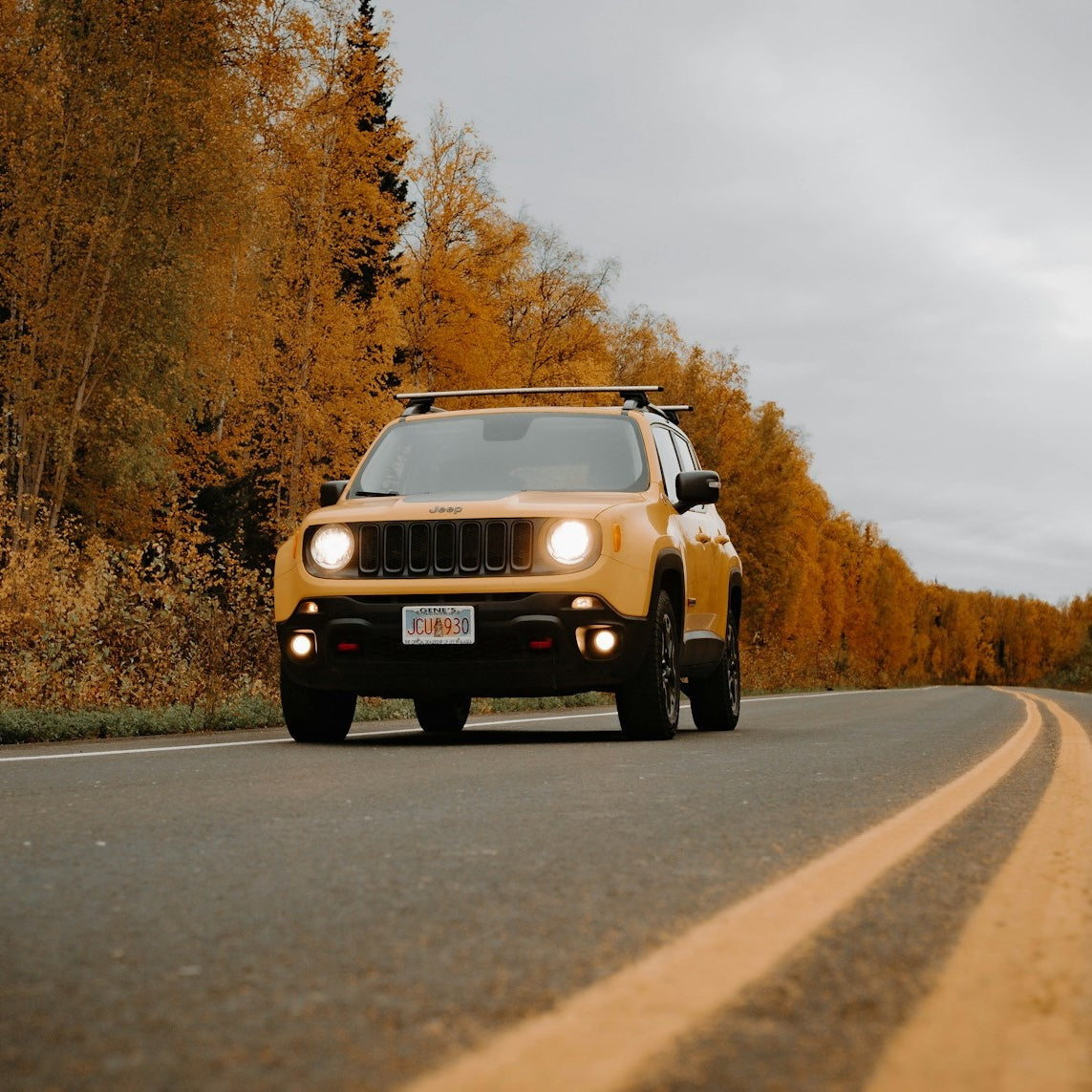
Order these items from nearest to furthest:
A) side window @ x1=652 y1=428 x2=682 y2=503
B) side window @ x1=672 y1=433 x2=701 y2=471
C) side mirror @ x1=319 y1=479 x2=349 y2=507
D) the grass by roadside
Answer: side mirror @ x1=319 y1=479 x2=349 y2=507 → the grass by roadside → side window @ x1=652 y1=428 x2=682 y2=503 → side window @ x1=672 y1=433 x2=701 y2=471

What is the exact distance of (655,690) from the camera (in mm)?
9703

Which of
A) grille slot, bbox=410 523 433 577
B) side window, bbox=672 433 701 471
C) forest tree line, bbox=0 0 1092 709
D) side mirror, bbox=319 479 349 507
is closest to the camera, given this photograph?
grille slot, bbox=410 523 433 577

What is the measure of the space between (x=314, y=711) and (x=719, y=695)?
3.59m

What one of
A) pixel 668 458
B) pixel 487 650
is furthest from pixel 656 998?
pixel 668 458

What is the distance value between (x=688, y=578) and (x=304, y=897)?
706 cm

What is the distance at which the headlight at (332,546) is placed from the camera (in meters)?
9.61

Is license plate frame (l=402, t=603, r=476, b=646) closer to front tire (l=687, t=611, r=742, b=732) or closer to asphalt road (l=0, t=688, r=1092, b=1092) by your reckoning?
asphalt road (l=0, t=688, r=1092, b=1092)

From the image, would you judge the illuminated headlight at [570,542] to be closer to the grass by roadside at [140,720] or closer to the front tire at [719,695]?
the front tire at [719,695]

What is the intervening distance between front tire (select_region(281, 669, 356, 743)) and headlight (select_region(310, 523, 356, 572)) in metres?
0.75

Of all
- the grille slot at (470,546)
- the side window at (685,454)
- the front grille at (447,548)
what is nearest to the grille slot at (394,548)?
the front grille at (447,548)

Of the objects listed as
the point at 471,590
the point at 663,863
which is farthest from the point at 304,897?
the point at 471,590

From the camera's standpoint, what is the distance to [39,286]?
2206 cm

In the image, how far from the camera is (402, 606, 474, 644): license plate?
923 cm

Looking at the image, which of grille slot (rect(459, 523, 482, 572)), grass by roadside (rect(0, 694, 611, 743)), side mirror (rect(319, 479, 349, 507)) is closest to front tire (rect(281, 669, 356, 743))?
grille slot (rect(459, 523, 482, 572))
